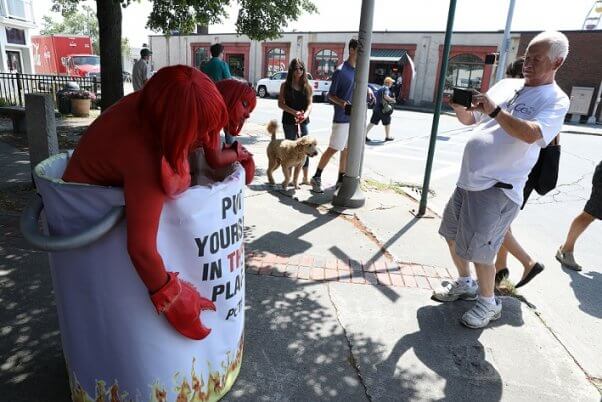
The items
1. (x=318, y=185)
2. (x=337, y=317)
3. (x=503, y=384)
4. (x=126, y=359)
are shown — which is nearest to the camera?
(x=126, y=359)

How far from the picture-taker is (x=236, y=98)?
7.10 ft

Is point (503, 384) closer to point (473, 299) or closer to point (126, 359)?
point (473, 299)

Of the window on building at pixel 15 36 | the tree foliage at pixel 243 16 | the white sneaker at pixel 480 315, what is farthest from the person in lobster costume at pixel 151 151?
the window on building at pixel 15 36

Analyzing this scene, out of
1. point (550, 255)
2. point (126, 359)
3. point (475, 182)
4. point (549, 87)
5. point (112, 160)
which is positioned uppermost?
point (549, 87)

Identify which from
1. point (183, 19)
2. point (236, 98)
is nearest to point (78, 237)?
point (236, 98)

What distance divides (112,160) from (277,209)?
3.79 metres

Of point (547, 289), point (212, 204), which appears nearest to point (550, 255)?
point (547, 289)

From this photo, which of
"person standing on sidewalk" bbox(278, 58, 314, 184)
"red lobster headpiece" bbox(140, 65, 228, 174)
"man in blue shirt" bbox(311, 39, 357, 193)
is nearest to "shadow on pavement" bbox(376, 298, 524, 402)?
"red lobster headpiece" bbox(140, 65, 228, 174)

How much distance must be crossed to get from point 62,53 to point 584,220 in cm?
3624

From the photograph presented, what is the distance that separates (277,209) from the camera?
17.5 ft

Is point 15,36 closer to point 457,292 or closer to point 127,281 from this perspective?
point 457,292

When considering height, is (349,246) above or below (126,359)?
below

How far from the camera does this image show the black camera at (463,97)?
2.68 meters

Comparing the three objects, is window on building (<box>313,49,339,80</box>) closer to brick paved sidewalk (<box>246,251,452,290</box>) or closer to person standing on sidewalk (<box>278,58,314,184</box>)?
person standing on sidewalk (<box>278,58,314,184</box>)
